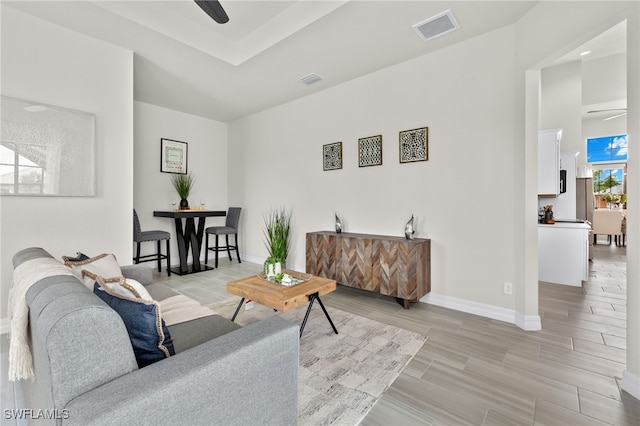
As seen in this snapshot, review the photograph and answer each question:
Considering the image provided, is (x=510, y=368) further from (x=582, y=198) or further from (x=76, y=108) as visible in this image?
(x=582, y=198)

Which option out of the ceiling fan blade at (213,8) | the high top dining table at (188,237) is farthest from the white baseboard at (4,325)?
the ceiling fan blade at (213,8)

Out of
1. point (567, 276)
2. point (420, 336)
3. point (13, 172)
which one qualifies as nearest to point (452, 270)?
point (420, 336)

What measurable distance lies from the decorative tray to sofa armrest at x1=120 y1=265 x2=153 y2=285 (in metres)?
1.02

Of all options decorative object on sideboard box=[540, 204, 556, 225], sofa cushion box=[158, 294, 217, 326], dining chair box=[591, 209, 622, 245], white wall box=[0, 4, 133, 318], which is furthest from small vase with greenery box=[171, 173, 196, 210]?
dining chair box=[591, 209, 622, 245]

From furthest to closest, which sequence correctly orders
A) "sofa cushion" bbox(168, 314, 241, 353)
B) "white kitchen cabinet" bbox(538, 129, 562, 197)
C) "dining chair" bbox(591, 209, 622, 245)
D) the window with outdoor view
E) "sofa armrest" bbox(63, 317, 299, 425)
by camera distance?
the window with outdoor view < "dining chair" bbox(591, 209, 622, 245) < "white kitchen cabinet" bbox(538, 129, 562, 197) < "sofa cushion" bbox(168, 314, 241, 353) < "sofa armrest" bbox(63, 317, 299, 425)

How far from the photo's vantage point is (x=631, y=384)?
5.72 ft

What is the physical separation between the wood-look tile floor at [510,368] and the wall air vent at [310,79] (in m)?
2.94

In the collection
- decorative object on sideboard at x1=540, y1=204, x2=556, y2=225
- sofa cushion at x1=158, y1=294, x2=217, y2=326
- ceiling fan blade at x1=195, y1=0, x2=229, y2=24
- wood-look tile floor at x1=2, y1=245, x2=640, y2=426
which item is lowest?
wood-look tile floor at x1=2, y1=245, x2=640, y2=426

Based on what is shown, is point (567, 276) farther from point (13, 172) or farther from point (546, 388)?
point (13, 172)

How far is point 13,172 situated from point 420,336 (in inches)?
158

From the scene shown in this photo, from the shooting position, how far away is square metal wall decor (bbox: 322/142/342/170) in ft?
13.6

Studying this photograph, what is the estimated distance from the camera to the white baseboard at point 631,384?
171cm

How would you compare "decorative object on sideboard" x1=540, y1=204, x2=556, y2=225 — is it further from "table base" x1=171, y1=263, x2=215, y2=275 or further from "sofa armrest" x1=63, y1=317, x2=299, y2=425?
"table base" x1=171, y1=263, x2=215, y2=275

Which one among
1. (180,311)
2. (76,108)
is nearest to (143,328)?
(180,311)
